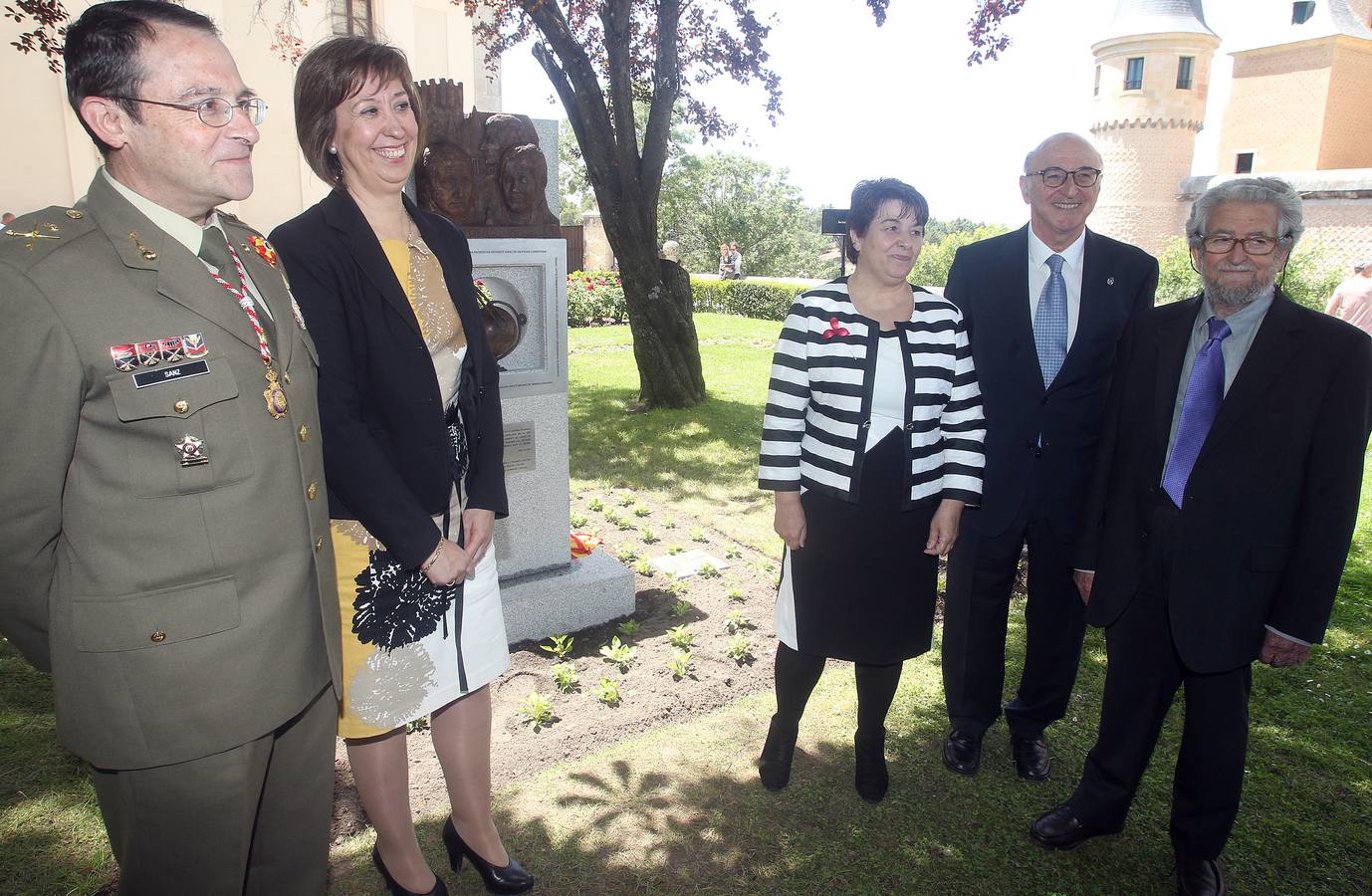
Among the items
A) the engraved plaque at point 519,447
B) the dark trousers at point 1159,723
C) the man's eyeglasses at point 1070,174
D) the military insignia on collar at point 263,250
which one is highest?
the man's eyeglasses at point 1070,174

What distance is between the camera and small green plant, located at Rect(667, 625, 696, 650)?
14.6 ft

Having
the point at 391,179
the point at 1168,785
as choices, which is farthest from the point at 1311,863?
the point at 391,179

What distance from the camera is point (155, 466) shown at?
61.8 inches

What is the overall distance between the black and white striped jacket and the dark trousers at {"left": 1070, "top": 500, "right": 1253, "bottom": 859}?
62 centimetres

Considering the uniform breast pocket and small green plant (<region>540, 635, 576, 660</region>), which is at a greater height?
the uniform breast pocket

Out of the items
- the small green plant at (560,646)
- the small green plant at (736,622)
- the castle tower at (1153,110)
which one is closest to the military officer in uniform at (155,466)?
the small green plant at (560,646)

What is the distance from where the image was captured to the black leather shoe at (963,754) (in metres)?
3.44

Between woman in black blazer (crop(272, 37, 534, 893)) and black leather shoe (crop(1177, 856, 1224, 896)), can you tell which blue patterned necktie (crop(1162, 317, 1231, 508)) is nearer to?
black leather shoe (crop(1177, 856, 1224, 896))

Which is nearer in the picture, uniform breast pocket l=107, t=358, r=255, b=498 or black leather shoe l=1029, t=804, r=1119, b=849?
uniform breast pocket l=107, t=358, r=255, b=498

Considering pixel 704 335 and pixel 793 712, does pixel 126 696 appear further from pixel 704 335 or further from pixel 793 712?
pixel 704 335

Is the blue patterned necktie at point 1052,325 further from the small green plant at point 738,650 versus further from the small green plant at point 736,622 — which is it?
the small green plant at point 736,622

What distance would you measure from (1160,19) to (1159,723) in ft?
132

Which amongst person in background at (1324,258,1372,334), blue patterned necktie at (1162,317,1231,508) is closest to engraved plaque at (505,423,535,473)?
blue patterned necktie at (1162,317,1231,508)

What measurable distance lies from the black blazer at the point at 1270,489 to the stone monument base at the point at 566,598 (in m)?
2.79
